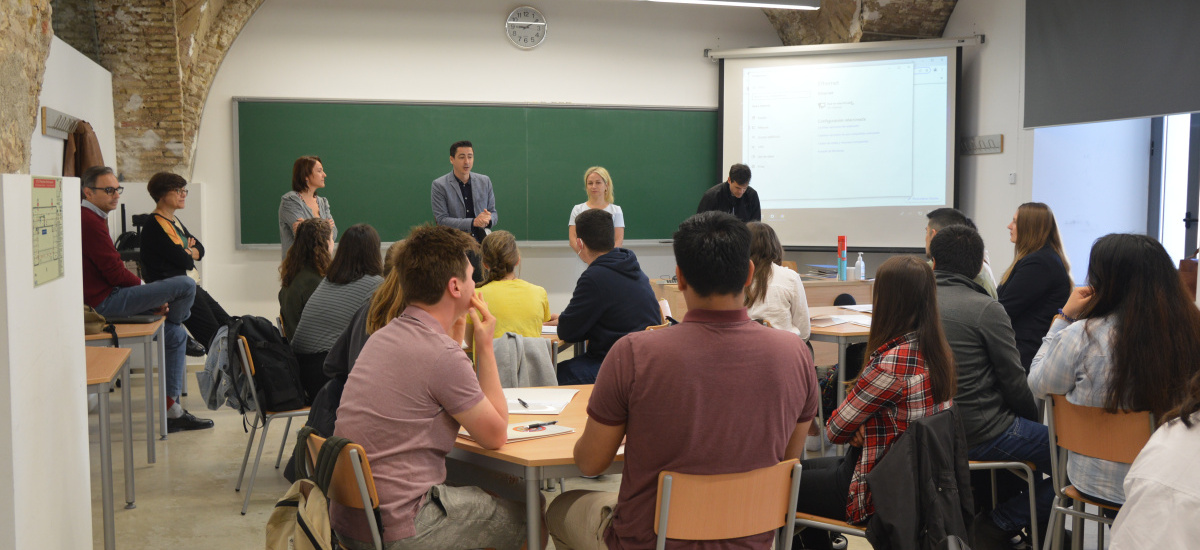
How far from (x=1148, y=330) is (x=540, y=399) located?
172cm

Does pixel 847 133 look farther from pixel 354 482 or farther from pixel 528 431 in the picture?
pixel 354 482

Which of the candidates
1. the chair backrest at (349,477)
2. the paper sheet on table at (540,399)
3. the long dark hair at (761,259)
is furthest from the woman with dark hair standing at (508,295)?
the chair backrest at (349,477)

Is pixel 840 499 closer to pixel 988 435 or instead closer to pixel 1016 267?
pixel 988 435

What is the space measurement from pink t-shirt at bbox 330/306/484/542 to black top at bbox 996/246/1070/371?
2735 mm

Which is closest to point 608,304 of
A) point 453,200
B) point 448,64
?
point 453,200

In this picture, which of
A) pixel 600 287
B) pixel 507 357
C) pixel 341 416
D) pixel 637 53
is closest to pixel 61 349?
pixel 341 416

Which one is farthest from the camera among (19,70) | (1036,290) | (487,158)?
(487,158)

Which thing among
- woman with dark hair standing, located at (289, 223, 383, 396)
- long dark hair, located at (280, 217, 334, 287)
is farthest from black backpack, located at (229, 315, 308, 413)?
long dark hair, located at (280, 217, 334, 287)

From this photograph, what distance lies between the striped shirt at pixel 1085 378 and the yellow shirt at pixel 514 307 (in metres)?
1.90

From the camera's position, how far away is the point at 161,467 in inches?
171

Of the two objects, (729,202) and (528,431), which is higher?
(729,202)

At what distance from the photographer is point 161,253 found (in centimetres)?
486

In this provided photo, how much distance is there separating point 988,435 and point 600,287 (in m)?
1.52

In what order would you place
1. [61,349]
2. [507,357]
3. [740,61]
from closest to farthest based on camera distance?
[61,349] < [507,357] < [740,61]
